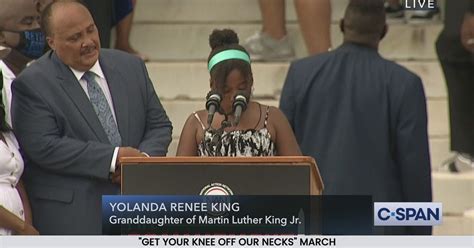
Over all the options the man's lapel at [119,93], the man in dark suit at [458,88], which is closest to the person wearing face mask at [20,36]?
the man's lapel at [119,93]

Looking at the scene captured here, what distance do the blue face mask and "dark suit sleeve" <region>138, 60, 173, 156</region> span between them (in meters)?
0.41

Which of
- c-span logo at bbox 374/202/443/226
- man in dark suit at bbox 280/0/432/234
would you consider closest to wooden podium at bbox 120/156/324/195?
c-span logo at bbox 374/202/443/226

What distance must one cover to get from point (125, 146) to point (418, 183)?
4.48 feet

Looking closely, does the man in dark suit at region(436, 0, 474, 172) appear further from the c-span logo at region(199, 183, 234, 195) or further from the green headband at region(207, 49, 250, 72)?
the c-span logo at region(199, 183, 234, 195)

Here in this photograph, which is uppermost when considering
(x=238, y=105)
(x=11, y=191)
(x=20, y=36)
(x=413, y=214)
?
(x=20, y=36)

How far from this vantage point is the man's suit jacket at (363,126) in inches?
284

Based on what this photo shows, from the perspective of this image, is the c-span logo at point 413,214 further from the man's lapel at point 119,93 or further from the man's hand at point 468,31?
the man's hand at point 468,31

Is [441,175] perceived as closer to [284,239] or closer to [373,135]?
[373,135]

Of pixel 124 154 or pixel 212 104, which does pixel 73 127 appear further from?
pixel 212 104

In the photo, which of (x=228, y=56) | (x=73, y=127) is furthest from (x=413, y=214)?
(x=73, y=127)

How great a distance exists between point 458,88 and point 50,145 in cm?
248

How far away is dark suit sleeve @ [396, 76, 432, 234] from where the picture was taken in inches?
283

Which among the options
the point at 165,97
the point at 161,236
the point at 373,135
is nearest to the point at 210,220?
the point at 161,236

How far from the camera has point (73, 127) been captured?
6.50m
